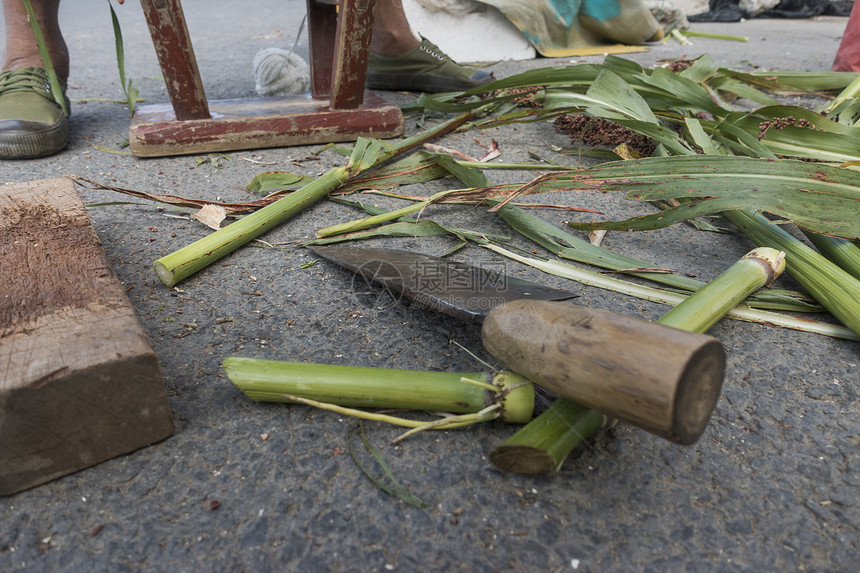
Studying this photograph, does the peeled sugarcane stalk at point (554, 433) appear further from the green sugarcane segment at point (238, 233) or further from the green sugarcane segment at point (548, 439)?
the green sugarcane segment at point (238, 233)

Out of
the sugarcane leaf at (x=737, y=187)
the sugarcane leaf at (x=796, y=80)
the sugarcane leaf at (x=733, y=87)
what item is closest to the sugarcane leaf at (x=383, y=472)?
the sugarcane leaf at (x=737, y=187)

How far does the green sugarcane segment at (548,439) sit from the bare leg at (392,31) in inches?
95.2

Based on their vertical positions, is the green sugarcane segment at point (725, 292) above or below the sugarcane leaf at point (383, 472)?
above

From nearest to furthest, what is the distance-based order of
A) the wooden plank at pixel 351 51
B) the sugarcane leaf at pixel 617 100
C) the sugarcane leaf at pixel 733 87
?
1. the sugarcane leaf at pixel 617 100
2. the wooden plank at pixel 351 51
3. the sugarcane leaf at pixel 733 87

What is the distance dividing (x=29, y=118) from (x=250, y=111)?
2.46ft

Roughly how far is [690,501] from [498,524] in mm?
291

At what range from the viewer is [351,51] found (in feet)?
6.91

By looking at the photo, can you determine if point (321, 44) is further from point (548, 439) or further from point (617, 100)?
point (548, 439)

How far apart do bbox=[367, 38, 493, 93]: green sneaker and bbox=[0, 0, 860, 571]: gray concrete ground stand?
5.77 feet

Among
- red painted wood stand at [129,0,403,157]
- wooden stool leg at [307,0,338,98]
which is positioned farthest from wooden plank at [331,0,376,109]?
wooden stool leg at [307,0,338,98]

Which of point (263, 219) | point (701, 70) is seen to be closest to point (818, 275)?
point (263, 219)

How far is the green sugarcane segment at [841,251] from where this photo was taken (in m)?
1.25

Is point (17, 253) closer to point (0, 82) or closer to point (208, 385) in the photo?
point (208, 385)

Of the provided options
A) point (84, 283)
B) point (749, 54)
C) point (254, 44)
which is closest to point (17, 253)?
point (84, 283)
